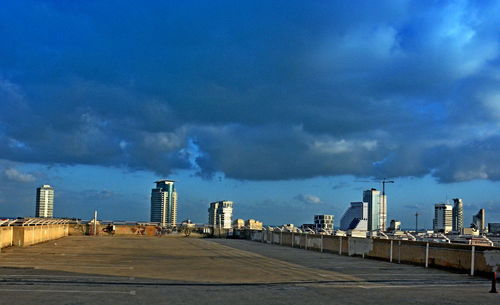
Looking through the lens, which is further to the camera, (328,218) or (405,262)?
(328,218)

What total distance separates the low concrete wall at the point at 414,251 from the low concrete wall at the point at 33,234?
17705 mm

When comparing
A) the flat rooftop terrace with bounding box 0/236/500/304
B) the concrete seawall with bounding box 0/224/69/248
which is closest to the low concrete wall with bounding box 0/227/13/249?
the concrete seawall with bounding box 0/224/69/248

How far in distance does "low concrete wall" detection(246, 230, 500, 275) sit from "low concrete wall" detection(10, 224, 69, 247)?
17705 mm

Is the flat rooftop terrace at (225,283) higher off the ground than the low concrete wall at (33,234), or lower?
higher

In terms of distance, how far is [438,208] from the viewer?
161125mm

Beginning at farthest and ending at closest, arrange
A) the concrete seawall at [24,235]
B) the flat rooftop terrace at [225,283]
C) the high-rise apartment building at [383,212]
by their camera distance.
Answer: the high-rise apartment building at [383,212] < the concrete seawall at [24,235] < the flat rooftop terrace at [225,283]

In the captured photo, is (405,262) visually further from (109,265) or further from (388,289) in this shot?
(109,265)

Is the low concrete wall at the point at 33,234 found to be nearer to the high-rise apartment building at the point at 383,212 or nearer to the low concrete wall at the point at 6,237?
the low concrete wall at the point at 6,237

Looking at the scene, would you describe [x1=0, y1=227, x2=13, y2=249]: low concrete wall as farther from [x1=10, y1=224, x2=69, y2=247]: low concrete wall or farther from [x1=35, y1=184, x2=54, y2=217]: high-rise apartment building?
[x1=35, y1=184, x2=54, y2=217]: high-rise apartment building

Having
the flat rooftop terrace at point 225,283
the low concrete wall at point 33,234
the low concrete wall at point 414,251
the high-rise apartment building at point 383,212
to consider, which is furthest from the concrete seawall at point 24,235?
the high-rise apartment building at point 383,212

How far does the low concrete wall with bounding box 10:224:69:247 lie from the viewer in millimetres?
31906

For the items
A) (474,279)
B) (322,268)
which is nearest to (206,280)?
(322,268)

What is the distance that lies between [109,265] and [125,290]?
7.84 metres

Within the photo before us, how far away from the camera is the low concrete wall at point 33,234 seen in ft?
105
